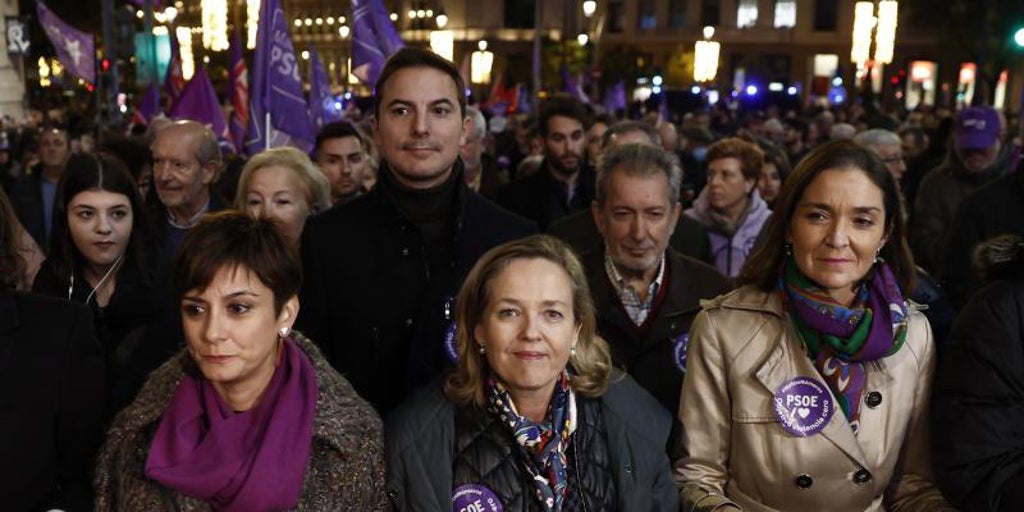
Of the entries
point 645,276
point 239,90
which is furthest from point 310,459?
point 239,90

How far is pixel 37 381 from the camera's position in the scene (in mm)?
3260

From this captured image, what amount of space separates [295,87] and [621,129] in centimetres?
328

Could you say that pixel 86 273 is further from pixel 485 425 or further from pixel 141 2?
pixel 141 2

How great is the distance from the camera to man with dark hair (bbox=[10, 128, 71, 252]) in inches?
335

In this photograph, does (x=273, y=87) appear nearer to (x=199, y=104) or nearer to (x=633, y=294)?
(x=199, y=104)

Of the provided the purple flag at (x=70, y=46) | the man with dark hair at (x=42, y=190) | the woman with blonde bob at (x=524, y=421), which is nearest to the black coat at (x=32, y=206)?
the man with dark hair at (x=42, y=190)

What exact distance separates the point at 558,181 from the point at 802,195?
14.4ft

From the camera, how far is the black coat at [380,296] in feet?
12.8

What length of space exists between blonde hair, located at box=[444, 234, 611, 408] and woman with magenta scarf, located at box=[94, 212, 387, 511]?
1.14 ft

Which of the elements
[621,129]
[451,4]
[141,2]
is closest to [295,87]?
[621,129]

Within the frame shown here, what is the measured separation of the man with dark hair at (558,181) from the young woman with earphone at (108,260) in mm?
3601

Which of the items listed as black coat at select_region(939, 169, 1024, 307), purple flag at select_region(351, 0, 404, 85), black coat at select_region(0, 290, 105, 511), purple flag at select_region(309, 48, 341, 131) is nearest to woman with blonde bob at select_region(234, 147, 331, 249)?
black coat at select_region(0, 290, 105, 511)

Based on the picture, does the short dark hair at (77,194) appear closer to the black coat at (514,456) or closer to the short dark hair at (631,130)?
the black coat at (514,456)

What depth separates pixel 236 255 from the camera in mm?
3145
